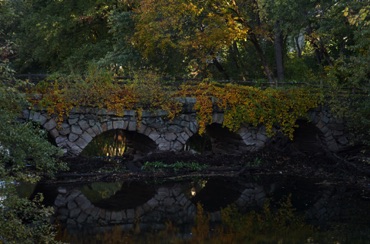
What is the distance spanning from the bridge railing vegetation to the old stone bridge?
250mm

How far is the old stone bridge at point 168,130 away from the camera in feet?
59.8

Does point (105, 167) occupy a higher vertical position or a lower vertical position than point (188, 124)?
lower

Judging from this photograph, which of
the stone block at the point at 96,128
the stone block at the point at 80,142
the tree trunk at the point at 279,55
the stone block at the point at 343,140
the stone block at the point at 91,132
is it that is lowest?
the stone block at the point at 80,142

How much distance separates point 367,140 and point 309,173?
2222mm

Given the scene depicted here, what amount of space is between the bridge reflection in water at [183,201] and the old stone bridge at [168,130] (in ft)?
6.77

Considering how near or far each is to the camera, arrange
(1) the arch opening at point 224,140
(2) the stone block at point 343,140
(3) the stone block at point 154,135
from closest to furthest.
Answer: (3) the stone block at point 154,135, (1) the arch opening at point 224,140, (2) the stone block at point 343,140

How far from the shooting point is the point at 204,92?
1961 centimetres

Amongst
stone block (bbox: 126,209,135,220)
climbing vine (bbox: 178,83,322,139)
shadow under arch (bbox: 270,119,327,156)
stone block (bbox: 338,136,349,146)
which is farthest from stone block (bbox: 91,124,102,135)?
stone block (bbox: 338,136,349,146)

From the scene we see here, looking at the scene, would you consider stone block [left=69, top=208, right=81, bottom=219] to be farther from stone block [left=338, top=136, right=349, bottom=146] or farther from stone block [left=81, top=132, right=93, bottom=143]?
stone block [left=338, top=136, right=349, bottom=146]

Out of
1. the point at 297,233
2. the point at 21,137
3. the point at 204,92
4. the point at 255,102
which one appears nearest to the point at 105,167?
the point at 204,92

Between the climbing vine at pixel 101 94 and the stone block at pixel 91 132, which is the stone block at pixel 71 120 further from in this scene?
the stone block at pixel 91 132

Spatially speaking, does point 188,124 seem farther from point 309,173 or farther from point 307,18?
point 307,18

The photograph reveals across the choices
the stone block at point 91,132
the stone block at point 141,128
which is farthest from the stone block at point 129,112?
the stone block at point 91,132

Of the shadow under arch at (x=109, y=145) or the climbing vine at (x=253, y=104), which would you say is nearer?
the climbing vine at (x=253, y=104)
